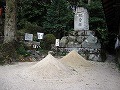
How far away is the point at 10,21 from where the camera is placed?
1131 centimetres

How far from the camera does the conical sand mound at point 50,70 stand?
771 centimetres

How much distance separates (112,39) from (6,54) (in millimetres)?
9875

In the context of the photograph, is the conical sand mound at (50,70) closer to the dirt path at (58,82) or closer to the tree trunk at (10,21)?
the dirt path at (58,82)

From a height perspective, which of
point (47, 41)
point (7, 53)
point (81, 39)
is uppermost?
point (81, 39)

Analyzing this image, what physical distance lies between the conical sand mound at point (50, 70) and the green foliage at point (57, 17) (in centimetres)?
780

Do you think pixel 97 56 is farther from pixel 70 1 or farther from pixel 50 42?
pixel 70 1

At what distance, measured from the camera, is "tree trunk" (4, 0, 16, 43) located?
1123 cm

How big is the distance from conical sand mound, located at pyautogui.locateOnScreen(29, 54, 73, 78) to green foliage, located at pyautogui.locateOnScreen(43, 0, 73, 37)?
7798 mm

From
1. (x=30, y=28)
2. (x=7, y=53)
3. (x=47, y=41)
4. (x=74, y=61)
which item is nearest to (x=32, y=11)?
(x=30, y=28)

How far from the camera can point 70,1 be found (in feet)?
64.5

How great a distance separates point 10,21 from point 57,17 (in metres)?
6.05

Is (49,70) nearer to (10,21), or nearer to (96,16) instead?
(10,21)

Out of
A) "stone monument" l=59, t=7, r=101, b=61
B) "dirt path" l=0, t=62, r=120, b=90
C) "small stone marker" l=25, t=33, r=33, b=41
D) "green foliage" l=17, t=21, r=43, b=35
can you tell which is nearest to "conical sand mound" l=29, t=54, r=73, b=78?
"dirt path" l=0, t=62, r=120, b=90

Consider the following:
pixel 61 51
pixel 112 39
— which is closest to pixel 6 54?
pixel 61 51
